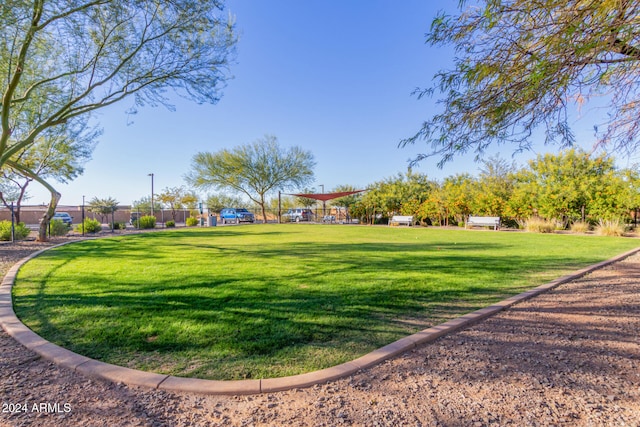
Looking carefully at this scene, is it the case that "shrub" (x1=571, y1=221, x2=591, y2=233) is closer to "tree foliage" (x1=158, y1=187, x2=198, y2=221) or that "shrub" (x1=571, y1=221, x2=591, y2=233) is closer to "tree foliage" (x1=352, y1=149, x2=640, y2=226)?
"tree foliage" (x1=352, y1=149, x2=640, y2=226)

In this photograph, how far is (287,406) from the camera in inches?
65.9

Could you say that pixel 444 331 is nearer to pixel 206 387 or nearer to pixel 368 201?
pixel 206 387

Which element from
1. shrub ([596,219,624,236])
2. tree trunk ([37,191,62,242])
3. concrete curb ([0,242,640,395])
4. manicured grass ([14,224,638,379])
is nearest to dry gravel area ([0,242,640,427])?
concrete curb ([0,242,640,395])

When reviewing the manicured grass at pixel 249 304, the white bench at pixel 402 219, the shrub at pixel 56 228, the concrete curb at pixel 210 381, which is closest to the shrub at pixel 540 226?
the white bench at pixel 402 219

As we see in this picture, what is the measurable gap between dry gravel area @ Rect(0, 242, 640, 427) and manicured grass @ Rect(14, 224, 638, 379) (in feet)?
0.84

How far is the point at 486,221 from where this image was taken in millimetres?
16906

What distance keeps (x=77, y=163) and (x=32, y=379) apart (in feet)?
49.6

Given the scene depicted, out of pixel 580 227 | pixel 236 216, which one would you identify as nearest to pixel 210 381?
pixel 580 227

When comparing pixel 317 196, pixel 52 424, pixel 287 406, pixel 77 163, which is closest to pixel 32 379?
pixel 52 424

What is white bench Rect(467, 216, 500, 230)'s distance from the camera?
54.4ft

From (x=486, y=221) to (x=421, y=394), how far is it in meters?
17.4

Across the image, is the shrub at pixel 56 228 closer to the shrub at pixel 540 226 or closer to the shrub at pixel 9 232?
the shrub at pixel 9 232

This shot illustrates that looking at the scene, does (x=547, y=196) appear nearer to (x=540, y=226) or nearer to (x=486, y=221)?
(x=540, y=226)

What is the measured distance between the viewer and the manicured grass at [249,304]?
223cm
